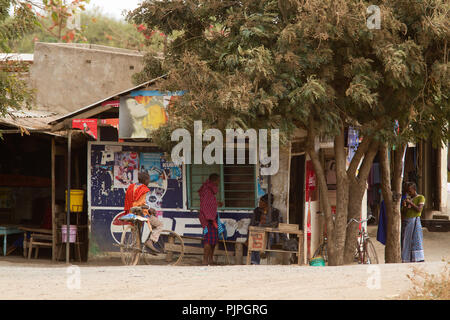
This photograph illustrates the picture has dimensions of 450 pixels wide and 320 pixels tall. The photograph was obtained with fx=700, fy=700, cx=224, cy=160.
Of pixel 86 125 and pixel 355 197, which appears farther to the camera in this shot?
pixel 86 125

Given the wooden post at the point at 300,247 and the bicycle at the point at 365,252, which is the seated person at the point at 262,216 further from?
the bicycle at the point at 365,252

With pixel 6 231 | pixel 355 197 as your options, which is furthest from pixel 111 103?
pixel 355 197

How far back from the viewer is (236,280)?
320 inches

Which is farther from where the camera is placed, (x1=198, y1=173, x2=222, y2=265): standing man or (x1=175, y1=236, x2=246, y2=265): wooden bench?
(x1=175, y1=236, x2=246, y2=265): wooden bench

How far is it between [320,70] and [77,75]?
26.3 feet

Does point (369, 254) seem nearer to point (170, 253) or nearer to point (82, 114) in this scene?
point (170, 253)

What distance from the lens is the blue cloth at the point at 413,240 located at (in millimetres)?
12078

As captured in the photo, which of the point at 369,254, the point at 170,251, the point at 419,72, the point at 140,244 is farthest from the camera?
the point at 170,251

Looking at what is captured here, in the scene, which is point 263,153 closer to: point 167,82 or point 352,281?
point 167,82

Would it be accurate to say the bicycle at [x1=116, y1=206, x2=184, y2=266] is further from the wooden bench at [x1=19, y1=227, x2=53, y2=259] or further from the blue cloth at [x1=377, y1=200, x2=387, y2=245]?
the blue cloth at [x1=377, y1=200, x2=387, y2=245]

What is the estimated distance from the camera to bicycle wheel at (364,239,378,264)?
1130 cm

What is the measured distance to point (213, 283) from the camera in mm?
7906

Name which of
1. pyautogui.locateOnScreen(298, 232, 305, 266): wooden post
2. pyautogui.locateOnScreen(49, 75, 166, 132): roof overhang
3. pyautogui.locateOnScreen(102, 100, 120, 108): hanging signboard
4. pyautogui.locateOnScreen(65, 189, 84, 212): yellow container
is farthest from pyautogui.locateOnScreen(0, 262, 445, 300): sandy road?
Result: pyautogui.locateOnScreen(102, 100, 120, 108): hanging signboard

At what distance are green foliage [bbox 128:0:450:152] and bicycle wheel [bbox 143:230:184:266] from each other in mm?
2927
